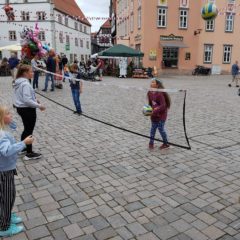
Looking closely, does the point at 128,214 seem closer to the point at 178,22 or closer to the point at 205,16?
the point at 205,16

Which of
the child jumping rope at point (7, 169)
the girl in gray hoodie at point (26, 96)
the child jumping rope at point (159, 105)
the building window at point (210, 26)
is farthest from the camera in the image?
the building window at point (210, 26)

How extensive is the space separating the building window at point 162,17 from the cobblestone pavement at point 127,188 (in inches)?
1099

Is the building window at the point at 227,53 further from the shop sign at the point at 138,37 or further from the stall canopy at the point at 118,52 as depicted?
the stall canopy at the point at 118,52

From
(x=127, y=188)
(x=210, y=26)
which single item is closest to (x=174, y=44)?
(x=210, y=26)

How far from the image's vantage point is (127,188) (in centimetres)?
456

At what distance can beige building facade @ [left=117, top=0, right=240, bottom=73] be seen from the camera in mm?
33219

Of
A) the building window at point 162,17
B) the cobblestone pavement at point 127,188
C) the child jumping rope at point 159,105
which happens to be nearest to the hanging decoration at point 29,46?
the cobblestone pavement at point 127,188

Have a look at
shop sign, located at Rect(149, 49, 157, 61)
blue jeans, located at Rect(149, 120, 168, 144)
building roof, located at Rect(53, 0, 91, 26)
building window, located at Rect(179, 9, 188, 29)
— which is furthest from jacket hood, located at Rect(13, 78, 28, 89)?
building roof, located at Rect(53, 0, 91, 26)

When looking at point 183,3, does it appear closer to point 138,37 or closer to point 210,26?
point 210,26

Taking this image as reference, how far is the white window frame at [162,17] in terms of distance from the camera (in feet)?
109

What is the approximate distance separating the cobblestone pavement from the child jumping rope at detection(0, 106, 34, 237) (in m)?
0.17

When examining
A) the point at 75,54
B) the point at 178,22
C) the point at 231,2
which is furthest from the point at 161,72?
the point at 75,54

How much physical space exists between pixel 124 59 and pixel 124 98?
49.8ft

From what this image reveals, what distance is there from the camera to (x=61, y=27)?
54.5 meters
